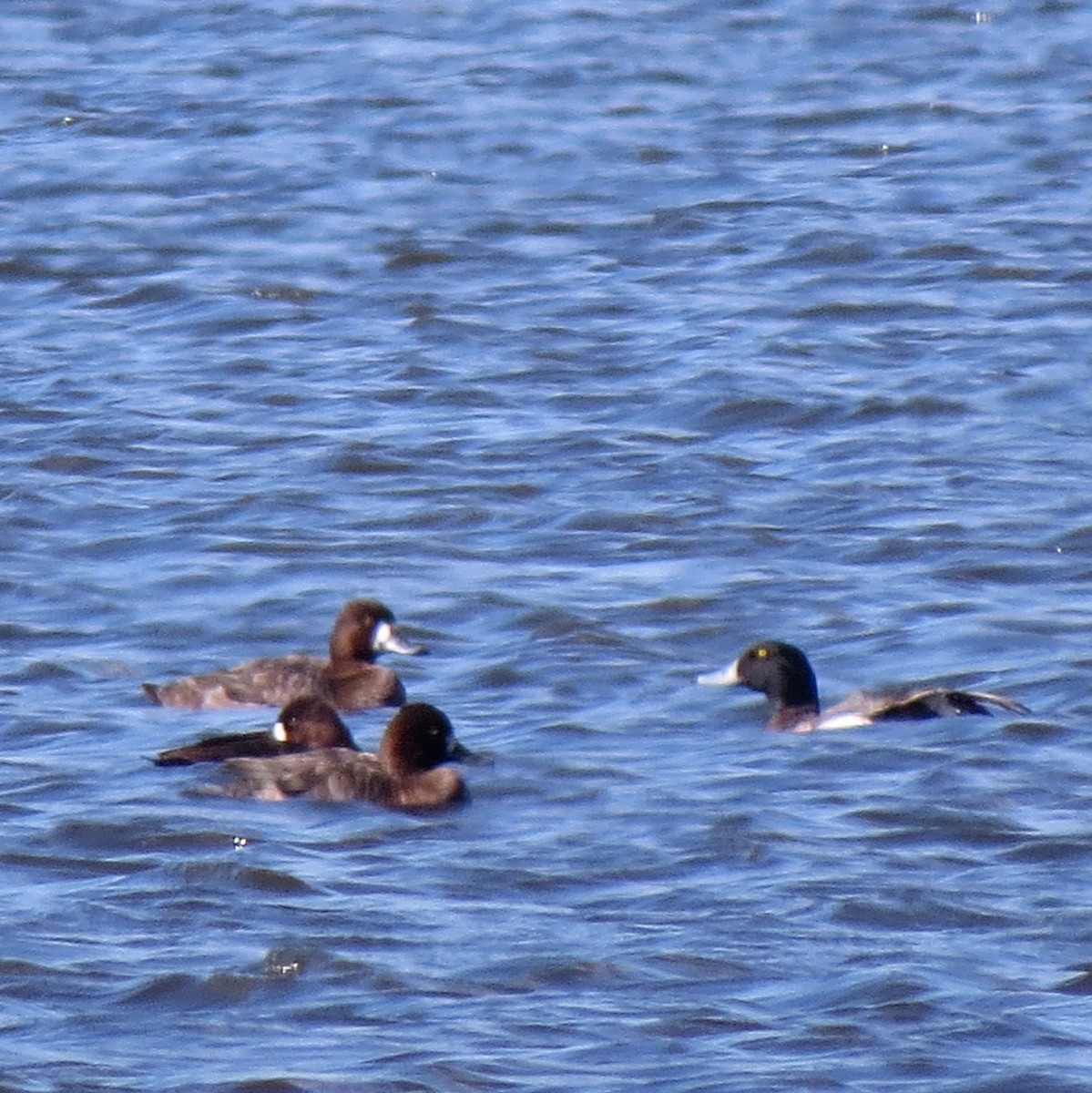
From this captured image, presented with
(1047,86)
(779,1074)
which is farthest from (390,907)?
(1047,86)

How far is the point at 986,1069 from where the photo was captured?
7.02 m

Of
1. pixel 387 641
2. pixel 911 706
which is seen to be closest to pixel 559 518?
pixel 387 641

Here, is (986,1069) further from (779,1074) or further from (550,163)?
(550,163)

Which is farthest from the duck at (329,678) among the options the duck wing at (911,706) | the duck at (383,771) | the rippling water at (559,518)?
the duck wing at (911,706)

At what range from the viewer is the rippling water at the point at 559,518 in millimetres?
7539

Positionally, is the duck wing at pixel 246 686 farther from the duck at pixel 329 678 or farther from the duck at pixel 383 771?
the duck at pixel 383 771

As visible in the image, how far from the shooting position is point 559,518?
40.0 ft

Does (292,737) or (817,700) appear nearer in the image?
(292,737)

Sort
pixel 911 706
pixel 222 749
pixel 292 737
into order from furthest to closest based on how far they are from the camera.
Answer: pixel 911 706, pixel 292 737, pixel 222 749

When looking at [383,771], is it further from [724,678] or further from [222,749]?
[724,678]

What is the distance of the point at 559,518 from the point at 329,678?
79.3 inches

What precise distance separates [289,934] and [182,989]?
0.47m

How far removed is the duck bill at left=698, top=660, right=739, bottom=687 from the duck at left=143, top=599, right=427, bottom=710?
100 cm

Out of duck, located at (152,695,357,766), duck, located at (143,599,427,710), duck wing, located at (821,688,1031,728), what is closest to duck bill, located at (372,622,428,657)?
duck, located at (143,599,427,710)
